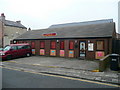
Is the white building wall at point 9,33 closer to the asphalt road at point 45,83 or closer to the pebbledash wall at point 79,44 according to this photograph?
the pebbledash wall at point 79,44

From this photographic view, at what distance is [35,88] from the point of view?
4434 mm

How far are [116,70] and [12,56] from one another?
11.2 meters

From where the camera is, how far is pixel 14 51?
12.9 metres

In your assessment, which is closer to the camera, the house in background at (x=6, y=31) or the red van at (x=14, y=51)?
the red van at (x=14, y=51)

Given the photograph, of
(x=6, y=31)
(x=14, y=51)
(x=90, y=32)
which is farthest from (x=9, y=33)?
(x=90, y=32)

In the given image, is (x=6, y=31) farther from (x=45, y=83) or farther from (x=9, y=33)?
(x=45, y=83)

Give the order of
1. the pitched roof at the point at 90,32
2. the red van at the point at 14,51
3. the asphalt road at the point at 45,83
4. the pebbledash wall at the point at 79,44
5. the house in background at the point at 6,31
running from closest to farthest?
the asphalt road at the point at 45,83 < the pebbledash wall at the point at 79,44 < the red van at the point at 14,51 < the pitched roof at the point at 90,32 < the house in background at the point at 6,31

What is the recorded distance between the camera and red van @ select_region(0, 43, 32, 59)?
468 inches

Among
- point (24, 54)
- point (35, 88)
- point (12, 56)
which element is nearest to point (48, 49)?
point (24, 54)

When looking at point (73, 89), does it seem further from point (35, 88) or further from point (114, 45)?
point (114, 45)

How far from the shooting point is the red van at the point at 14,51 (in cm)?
1190

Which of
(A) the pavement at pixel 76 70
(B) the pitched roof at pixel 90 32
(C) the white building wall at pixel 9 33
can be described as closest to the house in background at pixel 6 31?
(C) the white building wall at pixel 9 33

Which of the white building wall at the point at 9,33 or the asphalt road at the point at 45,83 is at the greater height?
the white building wall at the point at 9,33

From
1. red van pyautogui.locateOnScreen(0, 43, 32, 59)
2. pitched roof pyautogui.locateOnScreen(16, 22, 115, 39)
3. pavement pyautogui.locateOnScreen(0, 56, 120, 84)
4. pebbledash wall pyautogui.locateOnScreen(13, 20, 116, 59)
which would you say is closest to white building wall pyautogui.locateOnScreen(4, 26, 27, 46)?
pebbledash wall pyautogui.locateOnScreen(13, 20, 116, 59)
